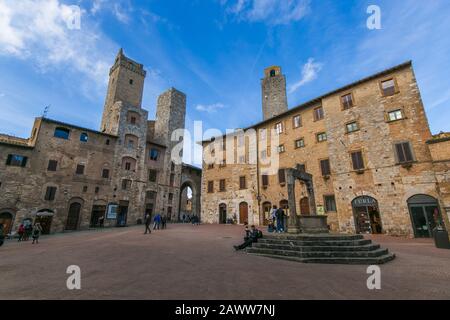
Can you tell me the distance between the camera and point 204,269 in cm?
611

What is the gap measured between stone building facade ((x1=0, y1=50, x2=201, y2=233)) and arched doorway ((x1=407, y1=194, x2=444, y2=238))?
87.0ft

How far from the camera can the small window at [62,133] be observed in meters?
21.9

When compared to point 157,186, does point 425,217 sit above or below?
below

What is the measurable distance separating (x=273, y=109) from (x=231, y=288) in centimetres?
2961

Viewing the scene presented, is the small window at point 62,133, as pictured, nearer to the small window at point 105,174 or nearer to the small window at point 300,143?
the small window at point 105,174

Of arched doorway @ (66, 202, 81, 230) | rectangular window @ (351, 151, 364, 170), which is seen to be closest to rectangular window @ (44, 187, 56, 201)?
arched doorway @ (66, 202, 81, 230)

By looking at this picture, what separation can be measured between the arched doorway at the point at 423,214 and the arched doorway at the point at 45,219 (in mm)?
30644

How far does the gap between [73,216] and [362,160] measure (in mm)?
28286

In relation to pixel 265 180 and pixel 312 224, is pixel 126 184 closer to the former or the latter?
pixel 265 180

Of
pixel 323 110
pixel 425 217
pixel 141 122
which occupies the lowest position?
pixel 425 217

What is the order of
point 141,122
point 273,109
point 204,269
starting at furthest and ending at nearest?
point 273,109 → point 141,122 → point 204,269
